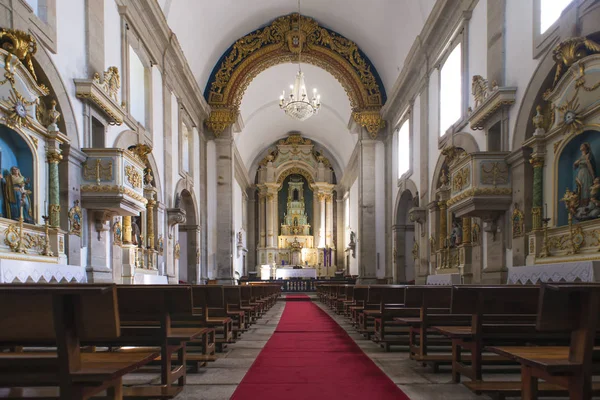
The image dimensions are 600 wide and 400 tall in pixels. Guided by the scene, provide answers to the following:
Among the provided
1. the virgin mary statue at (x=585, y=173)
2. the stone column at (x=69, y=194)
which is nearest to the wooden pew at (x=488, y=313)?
the virgin mary statue at (x=585, y=173)

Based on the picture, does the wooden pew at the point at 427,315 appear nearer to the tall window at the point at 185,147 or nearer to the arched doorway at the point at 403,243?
the tall window at the point at 185,147

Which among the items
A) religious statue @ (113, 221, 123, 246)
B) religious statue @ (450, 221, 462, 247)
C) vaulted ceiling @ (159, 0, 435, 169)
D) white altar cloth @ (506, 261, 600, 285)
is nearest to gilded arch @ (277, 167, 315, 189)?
vaulted ceiling @ (159, 0, 435, 169)

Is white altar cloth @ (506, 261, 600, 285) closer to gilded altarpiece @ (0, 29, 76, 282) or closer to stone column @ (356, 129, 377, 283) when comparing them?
gilded altarpiece @ (0, 29, 76, 282)

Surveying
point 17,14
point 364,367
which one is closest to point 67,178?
point 17,14

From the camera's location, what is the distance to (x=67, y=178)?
7324 millimetres

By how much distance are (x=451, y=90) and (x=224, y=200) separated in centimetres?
935

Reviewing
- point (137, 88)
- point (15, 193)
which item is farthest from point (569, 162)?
point (137, 88)

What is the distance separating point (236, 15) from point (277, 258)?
56.9 feet

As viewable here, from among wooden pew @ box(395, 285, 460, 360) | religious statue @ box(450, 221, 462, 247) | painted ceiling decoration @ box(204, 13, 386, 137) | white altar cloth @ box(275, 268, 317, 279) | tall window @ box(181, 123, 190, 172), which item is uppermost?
painted ceiling decoration @ box(204, 13, 386, 137)

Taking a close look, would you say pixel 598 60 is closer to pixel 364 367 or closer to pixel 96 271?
pixel 364 367

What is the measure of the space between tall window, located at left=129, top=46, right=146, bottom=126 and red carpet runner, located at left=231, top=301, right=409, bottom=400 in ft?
21.6

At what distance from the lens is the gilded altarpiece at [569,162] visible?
20.0ft

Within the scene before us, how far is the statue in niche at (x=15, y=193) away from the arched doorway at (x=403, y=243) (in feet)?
38.4

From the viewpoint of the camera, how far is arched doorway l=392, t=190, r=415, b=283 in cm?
1603
